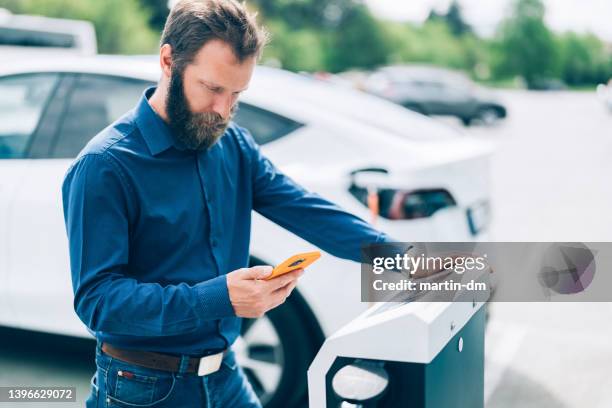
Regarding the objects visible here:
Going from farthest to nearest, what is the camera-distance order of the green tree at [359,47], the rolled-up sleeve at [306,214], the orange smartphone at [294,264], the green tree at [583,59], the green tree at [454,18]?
1. the green tree at [454,18]
2. the green tree at [583,59]
3. the green tree at [359,47]
4. the rolled-up sleeve at [306,214]
5. the orange smartphone at [294,264]

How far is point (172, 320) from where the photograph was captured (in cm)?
163

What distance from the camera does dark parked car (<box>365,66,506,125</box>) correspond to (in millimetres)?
22562

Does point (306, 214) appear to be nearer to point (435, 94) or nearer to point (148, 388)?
point (148, 388)

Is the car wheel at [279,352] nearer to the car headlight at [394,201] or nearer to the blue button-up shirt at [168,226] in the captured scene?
the car headlight at [394,201]

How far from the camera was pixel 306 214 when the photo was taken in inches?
86.1

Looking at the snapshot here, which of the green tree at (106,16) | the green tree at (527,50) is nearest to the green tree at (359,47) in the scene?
the green tree at (527,50)

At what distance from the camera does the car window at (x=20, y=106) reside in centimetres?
371

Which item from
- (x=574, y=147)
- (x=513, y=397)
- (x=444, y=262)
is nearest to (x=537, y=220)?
(x=513, y=397)

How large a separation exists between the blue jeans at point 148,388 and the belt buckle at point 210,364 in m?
0.01

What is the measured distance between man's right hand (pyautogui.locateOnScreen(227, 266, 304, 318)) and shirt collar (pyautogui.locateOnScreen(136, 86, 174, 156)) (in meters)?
0.39

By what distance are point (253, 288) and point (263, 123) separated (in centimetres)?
202

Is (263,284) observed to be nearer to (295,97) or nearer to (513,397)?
(295,97)

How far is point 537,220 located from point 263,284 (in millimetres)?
7335

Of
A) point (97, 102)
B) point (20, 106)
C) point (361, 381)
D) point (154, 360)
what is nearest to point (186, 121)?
point (154, 360)
